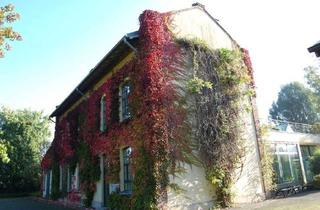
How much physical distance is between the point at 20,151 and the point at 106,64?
81.8 ft

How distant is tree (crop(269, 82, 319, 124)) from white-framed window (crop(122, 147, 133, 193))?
51.4 meters

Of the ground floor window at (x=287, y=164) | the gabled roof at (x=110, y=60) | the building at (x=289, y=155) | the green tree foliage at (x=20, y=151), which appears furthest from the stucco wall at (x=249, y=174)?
the green tree foliage at (x=20, y=151)

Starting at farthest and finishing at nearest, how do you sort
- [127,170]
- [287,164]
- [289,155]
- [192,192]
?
[289,155] < [287,164] < [127,170] < [192,192]

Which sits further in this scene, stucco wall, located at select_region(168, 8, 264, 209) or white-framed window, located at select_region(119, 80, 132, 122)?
white-framed window, located at select_region(119, 80, 132, 122)

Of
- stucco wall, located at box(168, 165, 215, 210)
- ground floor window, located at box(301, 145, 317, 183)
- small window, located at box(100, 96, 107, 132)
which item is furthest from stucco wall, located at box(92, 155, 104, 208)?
ground floor window, located at box(301, 145, 317, 183)

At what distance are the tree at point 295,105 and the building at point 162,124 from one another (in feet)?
157

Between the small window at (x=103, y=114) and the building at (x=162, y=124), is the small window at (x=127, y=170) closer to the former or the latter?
the building at (x=162, y=124)

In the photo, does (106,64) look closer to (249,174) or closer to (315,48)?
(249,174)

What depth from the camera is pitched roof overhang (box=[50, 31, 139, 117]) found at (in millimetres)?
13064

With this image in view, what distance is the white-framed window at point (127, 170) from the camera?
1330 cm

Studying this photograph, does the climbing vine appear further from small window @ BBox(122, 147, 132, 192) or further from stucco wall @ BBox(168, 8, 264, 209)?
small window @ BBox(122, 147, 132, 192)

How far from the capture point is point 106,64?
15148 millimetres

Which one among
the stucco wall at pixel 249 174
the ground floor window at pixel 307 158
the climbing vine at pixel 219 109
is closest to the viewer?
the climbing vine at pixel 219 109

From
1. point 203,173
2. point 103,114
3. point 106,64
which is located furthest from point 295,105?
point 203,173
